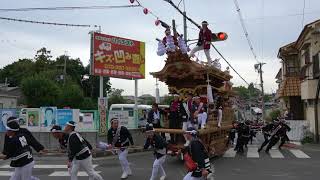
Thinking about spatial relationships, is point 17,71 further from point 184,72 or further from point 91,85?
point 184,72

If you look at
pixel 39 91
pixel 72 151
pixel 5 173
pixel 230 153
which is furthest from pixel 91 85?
pixel 72 151

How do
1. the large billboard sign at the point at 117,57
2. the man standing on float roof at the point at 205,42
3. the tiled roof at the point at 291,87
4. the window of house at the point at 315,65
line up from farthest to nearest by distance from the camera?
1. the tiled roof at the point at 291,87
2. the window of house at the point at 315,65
3. the large billboard sign at the point at 117,57
4. the man standing on float roof at the point at 205,42

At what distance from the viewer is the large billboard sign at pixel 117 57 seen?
2291cm

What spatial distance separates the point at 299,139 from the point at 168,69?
485 inches

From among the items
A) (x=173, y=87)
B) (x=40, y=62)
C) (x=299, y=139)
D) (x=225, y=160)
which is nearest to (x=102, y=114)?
(x=173, y=87)

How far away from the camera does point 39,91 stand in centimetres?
5938

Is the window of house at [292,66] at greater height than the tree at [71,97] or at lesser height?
greater

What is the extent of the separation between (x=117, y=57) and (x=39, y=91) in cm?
3777

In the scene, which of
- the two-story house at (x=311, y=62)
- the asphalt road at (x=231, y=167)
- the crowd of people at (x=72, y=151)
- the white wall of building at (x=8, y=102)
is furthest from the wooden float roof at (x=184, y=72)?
the white wall of building at (x=8, y=102)

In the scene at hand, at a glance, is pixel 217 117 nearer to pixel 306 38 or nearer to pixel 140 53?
pixel 140 53

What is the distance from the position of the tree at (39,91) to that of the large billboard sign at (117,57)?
36669 mm

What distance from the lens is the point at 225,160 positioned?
18.1 metres

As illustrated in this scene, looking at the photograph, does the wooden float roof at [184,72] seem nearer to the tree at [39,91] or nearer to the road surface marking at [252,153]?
the road surface marking at [252,153]

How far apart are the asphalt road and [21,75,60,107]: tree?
41.2 metres
